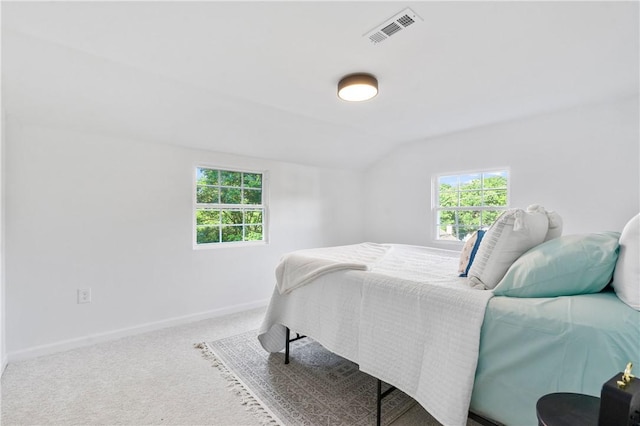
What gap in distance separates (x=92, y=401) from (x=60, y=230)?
1488 millimetres

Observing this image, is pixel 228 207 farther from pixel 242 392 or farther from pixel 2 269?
pixel 242 392

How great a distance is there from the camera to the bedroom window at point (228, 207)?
3408 millimetres

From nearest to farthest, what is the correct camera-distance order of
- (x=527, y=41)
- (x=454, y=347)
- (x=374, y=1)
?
(x=454, y=347) < (x=374, y=1) < (x=527, y=41)

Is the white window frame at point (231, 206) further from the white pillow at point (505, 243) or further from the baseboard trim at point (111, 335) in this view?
the white pillow at point (505, 243)

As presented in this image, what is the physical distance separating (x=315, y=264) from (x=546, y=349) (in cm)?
135

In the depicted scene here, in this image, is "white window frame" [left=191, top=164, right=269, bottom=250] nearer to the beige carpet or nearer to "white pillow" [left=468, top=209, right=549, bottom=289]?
the beige carpet

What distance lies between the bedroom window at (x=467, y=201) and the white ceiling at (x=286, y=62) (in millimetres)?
782

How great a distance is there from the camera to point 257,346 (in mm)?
2613

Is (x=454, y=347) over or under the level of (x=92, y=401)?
over

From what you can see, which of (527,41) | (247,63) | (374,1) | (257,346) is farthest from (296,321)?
(527,41)

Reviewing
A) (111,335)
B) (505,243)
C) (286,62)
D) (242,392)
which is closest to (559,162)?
(505,243)

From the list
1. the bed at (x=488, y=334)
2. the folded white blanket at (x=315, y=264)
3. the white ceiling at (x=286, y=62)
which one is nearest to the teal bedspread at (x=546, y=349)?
the bed at (x=488, y=334)

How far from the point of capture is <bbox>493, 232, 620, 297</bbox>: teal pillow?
121cm

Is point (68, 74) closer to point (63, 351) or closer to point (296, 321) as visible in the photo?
point (63, 351)
